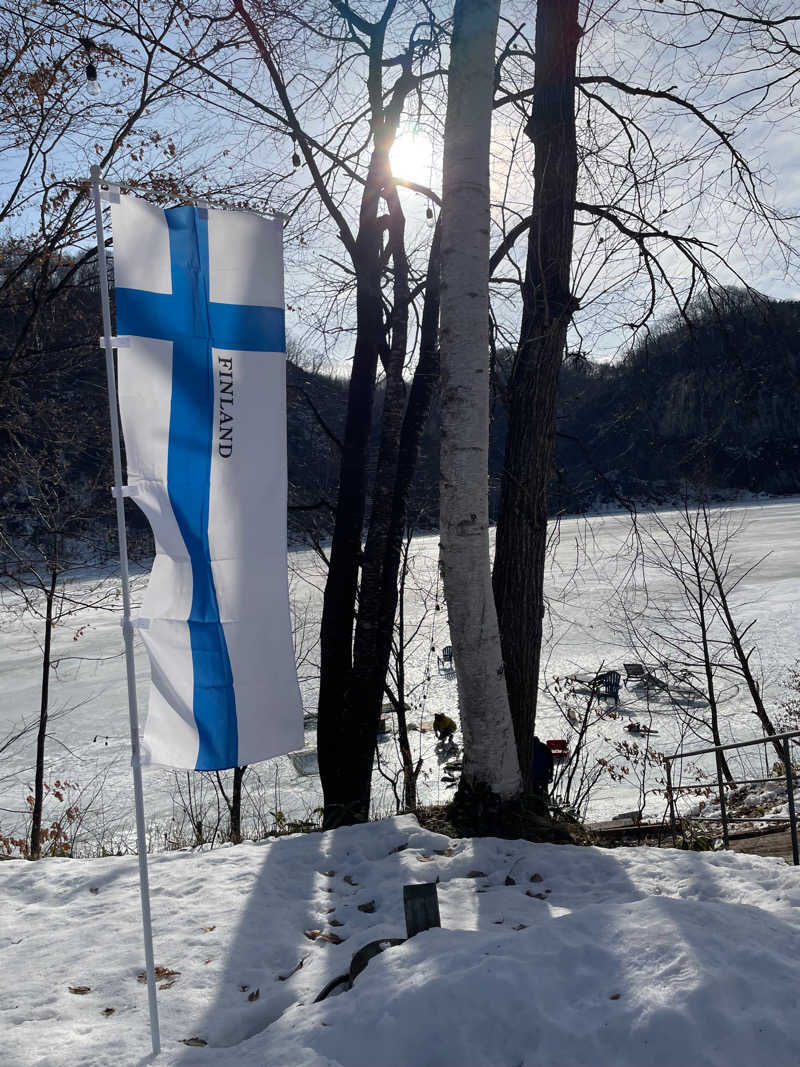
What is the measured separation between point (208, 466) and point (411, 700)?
800 inches

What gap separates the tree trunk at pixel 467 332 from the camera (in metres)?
4.81

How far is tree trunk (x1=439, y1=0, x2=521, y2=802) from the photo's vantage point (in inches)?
189

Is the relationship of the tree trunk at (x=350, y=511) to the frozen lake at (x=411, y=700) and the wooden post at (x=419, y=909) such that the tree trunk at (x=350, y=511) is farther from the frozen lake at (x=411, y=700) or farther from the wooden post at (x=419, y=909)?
the wooden post at (x=419, y=909)

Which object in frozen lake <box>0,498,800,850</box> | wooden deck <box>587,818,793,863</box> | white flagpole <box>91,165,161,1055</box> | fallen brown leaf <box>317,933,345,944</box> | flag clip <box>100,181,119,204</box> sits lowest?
frozen lake <box>0,498,800,850</box>

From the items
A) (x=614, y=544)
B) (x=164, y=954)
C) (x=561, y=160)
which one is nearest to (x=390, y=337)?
(x=561, y=160)

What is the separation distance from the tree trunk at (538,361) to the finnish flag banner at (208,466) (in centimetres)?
249

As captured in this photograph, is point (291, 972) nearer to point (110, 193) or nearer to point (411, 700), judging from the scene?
point (110, 193)

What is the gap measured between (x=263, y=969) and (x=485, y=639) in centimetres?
218

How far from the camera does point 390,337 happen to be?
27.3ft

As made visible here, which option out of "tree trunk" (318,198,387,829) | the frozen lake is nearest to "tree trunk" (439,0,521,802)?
the frozen lake

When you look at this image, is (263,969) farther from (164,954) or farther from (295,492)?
(295,492)

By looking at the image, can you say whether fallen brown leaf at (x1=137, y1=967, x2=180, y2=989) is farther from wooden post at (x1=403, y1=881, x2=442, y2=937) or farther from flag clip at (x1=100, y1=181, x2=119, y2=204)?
flag clip at (x1=100, y1=181, x2=119, y2=204)

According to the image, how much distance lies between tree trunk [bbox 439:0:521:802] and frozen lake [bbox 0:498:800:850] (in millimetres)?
2098

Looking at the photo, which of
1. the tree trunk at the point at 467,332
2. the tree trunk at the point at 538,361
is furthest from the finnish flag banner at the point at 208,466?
the tree trunk at the point at 538,361
